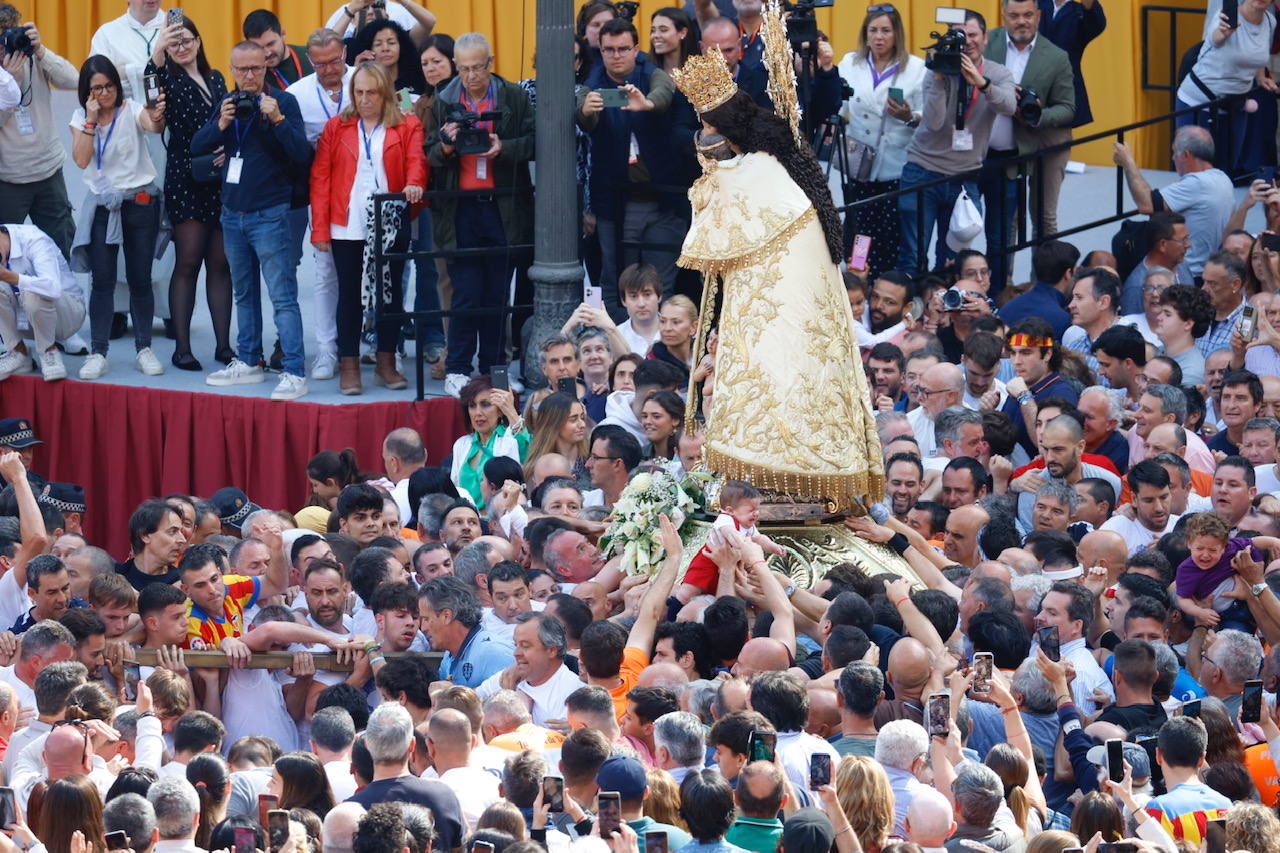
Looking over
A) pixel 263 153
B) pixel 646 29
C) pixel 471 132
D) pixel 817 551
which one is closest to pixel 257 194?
pixel 263 153

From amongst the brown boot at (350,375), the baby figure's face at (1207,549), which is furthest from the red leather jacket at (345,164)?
the baby figure's face at (1207,549)

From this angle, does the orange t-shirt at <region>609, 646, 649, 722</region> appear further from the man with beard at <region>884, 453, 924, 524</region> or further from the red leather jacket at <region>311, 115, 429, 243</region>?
the red leather jacket at <region>311, 115, 429, 243</region>

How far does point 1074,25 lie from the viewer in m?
14.8

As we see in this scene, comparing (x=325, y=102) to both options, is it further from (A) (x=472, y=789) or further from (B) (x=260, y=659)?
(A) (x=472, y=789)

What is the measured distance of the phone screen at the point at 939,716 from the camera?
673 centimetres

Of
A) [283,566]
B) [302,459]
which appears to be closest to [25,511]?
[283,566]

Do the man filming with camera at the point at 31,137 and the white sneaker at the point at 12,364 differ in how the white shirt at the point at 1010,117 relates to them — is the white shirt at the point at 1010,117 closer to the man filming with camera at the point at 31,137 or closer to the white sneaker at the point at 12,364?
the man filming with camera at the point at 31,137

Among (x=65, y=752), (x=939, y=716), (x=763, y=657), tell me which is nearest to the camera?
(x=939, y=716)

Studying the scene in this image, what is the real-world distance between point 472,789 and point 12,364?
6.52m

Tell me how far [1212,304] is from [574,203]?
11.2 ft

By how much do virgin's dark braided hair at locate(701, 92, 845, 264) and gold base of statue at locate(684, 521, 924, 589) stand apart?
1.10 meters

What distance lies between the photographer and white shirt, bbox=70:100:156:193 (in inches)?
494

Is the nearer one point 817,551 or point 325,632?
point 325,632

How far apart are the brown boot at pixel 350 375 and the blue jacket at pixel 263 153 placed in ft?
2.98
